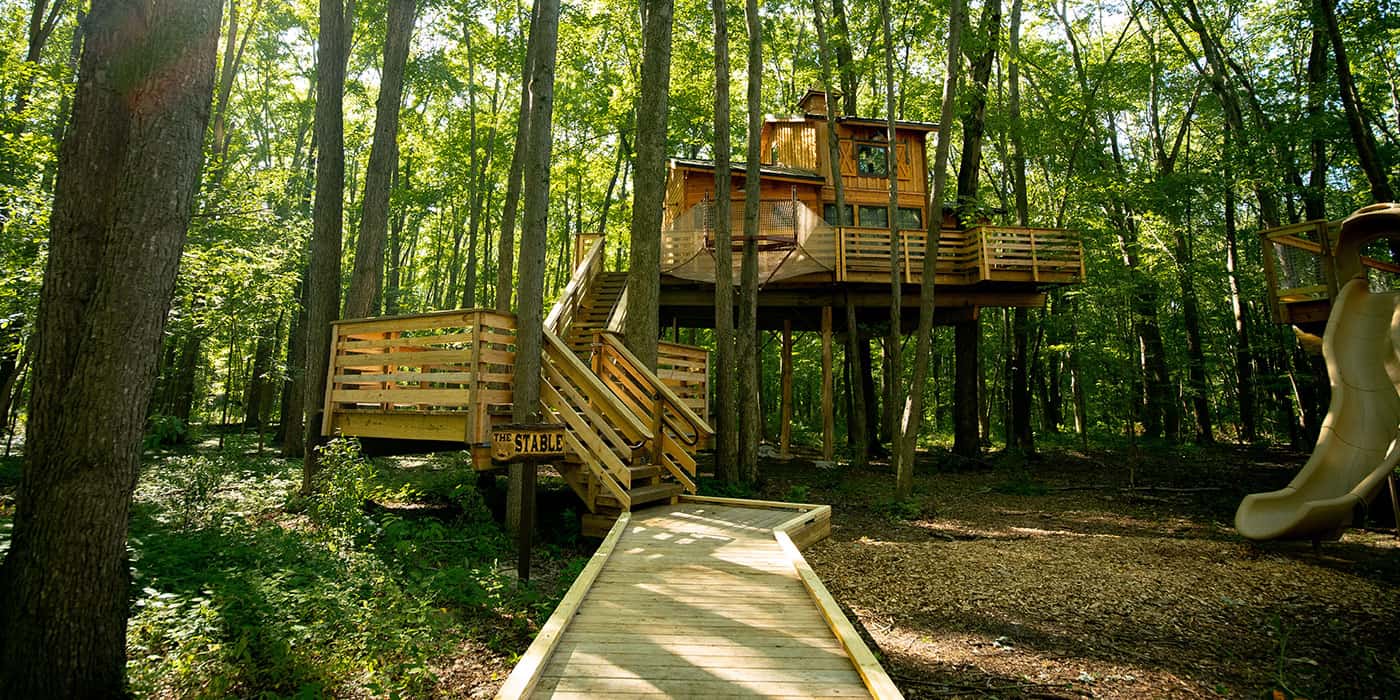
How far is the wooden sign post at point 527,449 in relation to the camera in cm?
480

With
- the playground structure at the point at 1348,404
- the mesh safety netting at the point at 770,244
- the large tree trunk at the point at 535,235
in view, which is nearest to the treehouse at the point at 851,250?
the mesh safety netting at the point at 770,244

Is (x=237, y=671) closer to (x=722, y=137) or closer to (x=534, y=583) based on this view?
(x=534, y=583)

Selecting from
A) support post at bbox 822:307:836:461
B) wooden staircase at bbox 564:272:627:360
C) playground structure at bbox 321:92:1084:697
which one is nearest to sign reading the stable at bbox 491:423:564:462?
playground structure at bbox 321:92:1084:697

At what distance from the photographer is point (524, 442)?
484 cm

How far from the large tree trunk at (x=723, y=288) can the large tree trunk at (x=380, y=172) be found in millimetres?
4985

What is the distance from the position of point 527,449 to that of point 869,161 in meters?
17.1

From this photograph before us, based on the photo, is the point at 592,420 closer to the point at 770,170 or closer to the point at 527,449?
the point at 527,449

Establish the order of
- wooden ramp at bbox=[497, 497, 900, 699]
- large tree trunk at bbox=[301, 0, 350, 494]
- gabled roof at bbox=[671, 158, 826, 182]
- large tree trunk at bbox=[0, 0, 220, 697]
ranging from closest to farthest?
wooden ramp at bbox=[497, 497, 900, 699] → large tree trunk at bbox=[0, 0, 220, 697] → large tree trunk at bbox=[301, 0, 350, 494] → gabled roof at bbox=[671, 158, 826, 182]

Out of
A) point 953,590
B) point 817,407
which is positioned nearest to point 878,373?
point 817,407

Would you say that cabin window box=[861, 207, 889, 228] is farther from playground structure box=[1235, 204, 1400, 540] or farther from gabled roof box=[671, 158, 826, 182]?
playground structure box=[1235, 204, 1400, 540]

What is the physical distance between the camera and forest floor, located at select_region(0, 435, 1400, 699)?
12.6 feet

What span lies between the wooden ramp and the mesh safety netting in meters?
8.98

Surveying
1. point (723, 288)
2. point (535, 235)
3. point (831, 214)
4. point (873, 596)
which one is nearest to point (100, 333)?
point (535, 235)

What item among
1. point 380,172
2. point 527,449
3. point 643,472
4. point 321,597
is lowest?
point 321,597
